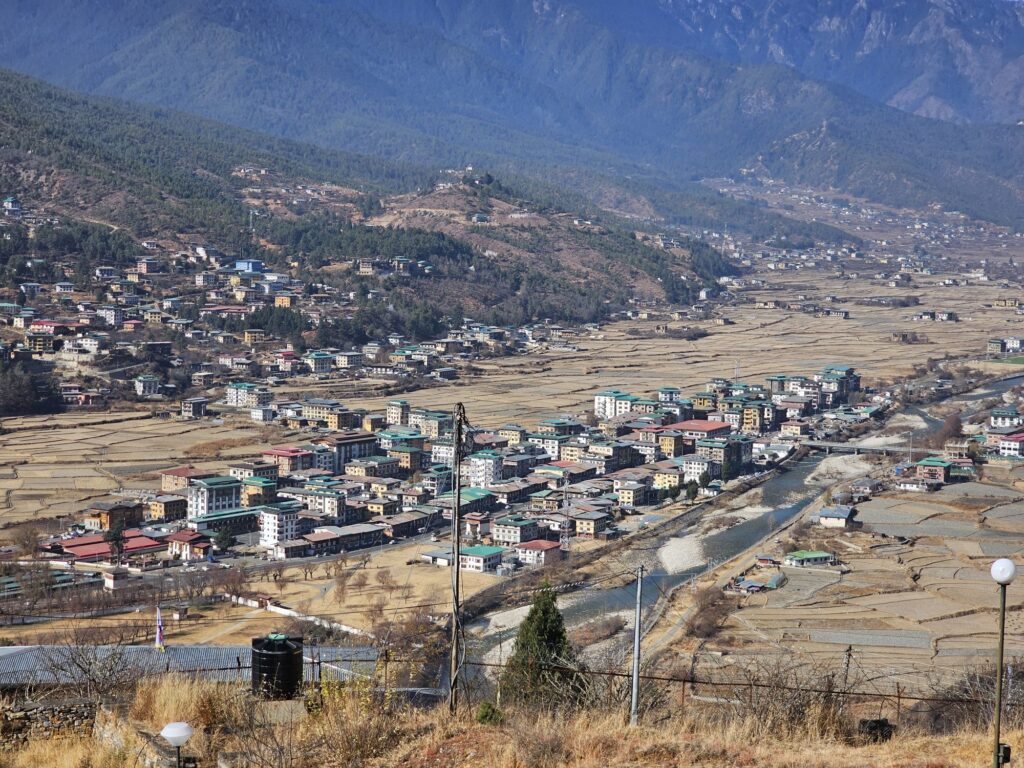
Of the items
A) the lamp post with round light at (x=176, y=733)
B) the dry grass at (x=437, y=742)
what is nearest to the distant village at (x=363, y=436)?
the dry grass at (x=437, y=742)

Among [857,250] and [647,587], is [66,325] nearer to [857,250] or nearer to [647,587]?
[647,587]

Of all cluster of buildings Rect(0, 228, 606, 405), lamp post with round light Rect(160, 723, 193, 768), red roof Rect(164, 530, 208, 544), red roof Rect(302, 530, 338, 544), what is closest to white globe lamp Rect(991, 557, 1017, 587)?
lamp post with round light Rect(160, 723, 193, 768)

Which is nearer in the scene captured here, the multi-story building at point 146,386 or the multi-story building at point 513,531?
the multi-story building at point 513,531

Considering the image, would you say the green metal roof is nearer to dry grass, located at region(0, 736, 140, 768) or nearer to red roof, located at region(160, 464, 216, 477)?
red roof, located at region(160, 464, 216, 477)

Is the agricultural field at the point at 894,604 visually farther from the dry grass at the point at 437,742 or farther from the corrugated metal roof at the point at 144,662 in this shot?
the dry grass at the point at 437,742

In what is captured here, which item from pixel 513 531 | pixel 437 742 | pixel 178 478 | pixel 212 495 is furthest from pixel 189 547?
pixel 437 742
